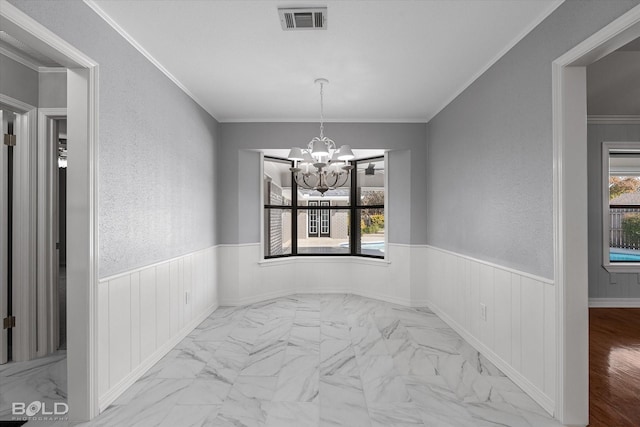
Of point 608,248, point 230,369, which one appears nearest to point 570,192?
point 230,369

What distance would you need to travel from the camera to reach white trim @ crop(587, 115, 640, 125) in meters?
4.81

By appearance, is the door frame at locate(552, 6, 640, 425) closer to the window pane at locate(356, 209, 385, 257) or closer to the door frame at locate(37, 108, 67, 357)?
the window pane at locate(356, 209, 385, 257)

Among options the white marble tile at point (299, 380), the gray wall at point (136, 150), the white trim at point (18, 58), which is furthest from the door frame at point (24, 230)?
the white marble tile at point (299, 380)

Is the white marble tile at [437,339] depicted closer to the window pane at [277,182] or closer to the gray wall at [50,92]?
the window pane at [277,182]

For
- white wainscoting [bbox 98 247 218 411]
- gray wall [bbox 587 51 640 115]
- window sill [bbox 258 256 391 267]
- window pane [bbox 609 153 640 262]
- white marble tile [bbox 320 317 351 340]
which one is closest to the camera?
white wainscoting [bbox 98 247 218 411]

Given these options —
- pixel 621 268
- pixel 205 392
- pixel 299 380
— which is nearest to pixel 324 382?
pixel 299 380

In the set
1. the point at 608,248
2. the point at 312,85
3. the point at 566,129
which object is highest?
the point at 312,85

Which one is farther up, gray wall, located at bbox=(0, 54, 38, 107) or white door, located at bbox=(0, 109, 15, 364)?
gray wall, located at bbox=(0, 54, 38, 107)

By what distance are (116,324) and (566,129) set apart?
3.23m

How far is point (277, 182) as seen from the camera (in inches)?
219

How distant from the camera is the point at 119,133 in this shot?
2.48 m

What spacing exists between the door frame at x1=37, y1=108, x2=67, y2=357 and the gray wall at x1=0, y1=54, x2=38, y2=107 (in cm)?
14

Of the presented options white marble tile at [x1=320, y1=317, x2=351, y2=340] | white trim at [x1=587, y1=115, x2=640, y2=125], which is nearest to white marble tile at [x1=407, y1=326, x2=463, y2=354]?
white marble tile at [x1=320, y1=317, x2=351, y2=340]

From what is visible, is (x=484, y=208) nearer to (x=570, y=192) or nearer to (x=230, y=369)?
(x=570, y=192)
